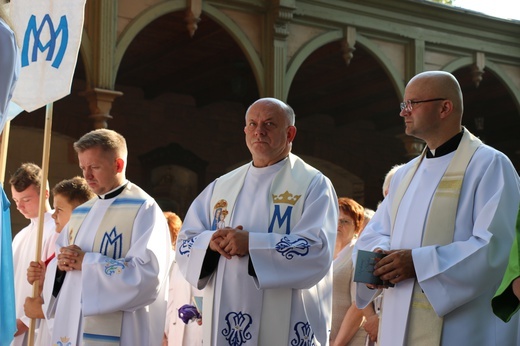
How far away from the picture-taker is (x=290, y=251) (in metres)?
4.14

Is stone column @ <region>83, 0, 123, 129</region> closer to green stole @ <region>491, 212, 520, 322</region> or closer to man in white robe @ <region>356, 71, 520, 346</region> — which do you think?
man in white robe @ <region>356, 71, 520, 346</region>

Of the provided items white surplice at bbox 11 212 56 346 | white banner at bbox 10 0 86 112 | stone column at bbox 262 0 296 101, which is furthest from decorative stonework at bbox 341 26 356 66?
white banner at bbox 10 0 86 112

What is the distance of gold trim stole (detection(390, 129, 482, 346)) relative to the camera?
3779 mm

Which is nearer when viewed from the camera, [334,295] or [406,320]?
[406,320]

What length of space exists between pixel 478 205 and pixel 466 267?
347 millimetres

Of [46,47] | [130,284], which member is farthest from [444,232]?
[46,47]

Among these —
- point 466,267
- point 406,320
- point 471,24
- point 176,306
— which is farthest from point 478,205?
point 471,24

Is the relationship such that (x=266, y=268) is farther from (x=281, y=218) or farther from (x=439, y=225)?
(x=439, y=225)

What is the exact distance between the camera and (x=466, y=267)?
363 cm

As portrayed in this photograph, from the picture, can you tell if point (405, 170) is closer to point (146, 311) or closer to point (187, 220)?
point (187, 220)

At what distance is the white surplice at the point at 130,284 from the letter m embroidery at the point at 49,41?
38.4 inches

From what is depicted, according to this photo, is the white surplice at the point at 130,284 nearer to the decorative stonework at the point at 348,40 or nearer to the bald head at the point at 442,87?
the bald head at the point at 442,87

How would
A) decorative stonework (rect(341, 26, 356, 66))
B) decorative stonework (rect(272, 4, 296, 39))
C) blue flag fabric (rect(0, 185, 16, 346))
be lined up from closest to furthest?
blue flag fabric (rect(0, 185, 16, 346)) → decorative stonework (rect(272, 4, 296, 39)) → decorative stonework (rect(341, 26, 356, 66))

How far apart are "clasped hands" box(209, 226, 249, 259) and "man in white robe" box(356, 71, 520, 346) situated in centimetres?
63
